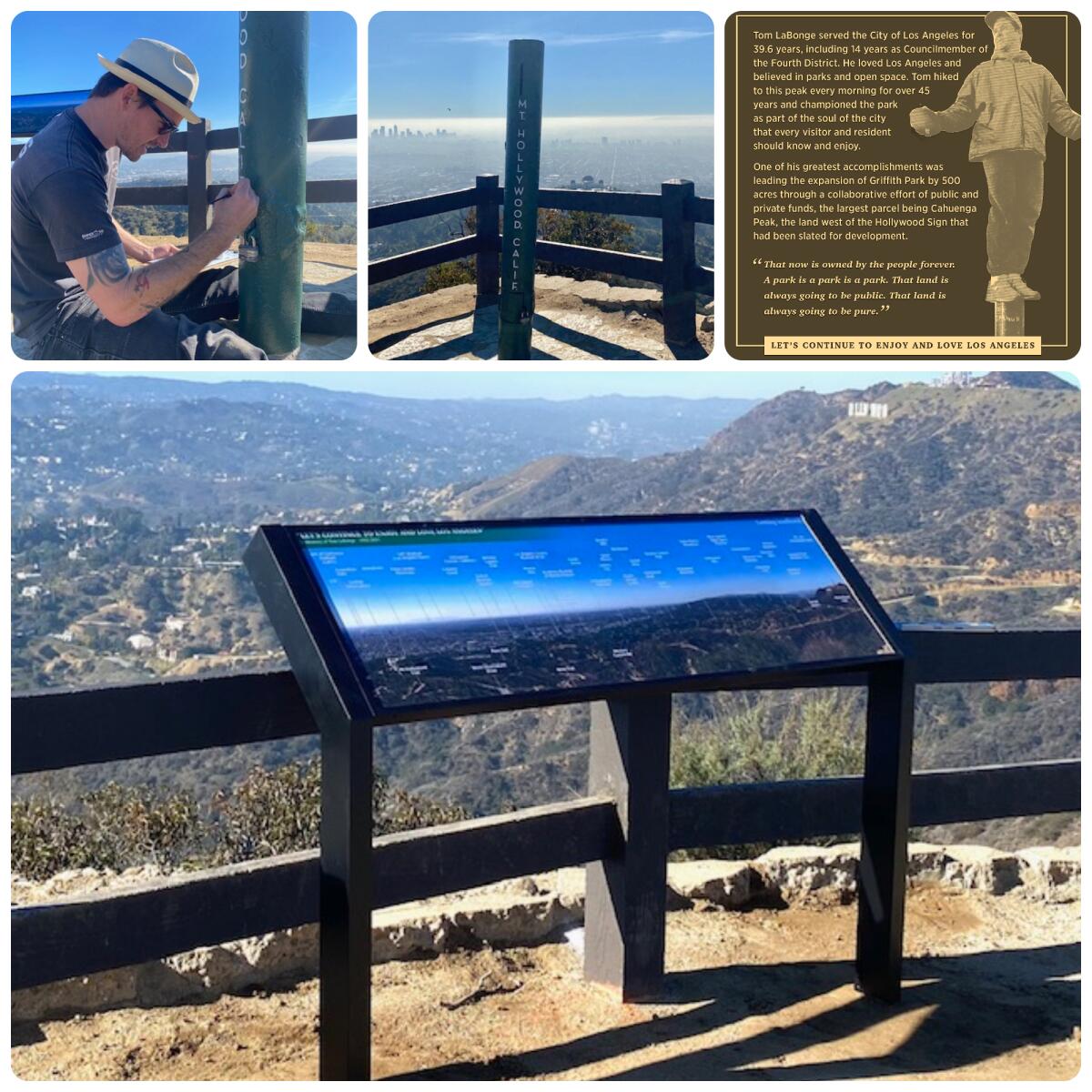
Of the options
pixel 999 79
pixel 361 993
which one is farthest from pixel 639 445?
pixel 361 993

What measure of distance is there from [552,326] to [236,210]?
10.6 feet

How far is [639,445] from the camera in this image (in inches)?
1136

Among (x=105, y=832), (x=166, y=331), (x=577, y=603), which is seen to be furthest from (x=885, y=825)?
(x=105, y=832)

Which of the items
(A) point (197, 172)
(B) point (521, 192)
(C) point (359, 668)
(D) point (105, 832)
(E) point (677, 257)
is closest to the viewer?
(C) point (359, 668)

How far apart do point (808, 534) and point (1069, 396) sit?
2788cm

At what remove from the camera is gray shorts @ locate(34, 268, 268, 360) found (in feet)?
14.0

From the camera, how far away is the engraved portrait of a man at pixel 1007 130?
4605mm

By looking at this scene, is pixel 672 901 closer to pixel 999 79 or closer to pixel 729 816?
pixel 729 816

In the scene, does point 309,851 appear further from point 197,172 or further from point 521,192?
point 521,192

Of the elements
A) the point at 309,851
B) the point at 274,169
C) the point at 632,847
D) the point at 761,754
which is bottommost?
the point at 761,754

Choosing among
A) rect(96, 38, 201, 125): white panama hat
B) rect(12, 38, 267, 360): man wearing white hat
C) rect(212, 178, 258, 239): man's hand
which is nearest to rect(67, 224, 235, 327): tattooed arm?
rect(12, 38, 267, 360): man wearing white hat

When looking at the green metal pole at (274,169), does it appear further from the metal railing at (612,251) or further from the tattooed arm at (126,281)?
the metal railing at (612,251)

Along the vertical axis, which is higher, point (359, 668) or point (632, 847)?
point (359, 668)

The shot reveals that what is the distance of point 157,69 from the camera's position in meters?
4.17
